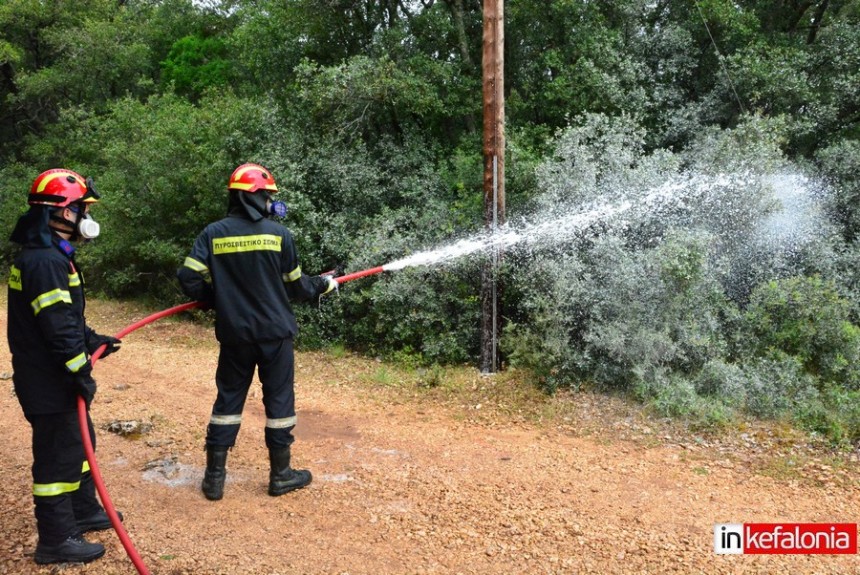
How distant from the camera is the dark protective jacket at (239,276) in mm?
4535

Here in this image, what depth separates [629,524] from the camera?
4492 mm

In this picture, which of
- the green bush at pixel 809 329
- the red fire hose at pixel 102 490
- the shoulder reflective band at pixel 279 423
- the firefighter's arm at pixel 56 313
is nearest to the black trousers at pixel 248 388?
the shoulder reflective band at pixel 279 423

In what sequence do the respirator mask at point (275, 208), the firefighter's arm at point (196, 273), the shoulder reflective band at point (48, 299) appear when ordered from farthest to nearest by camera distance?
the respirator mask at point (275, 208) → the firefighter's arm at point (196, 273) → the shoulder reflective band at point (48, 299)

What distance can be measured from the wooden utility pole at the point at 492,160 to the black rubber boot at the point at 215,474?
429 centimetres

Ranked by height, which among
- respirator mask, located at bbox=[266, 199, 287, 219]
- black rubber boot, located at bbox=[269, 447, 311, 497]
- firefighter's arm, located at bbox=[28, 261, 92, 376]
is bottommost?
black rubber boot, located at bbox=[269, 447, 311, 497]

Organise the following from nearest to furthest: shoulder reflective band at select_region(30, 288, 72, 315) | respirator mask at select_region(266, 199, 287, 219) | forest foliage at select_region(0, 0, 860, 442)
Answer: shoulder reflective band at select_region(30, 288, 72, 315) < respirator mask at select_region(266, 199, 287, 219) < forest foliage at select_region(0, 0, 860, 442)

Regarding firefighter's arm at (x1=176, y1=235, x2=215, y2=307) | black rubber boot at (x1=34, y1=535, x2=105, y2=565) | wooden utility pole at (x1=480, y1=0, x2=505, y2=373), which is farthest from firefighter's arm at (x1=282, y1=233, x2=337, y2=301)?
wooden utility pole at (x1=480, y1=0, x2=505, y2=373)

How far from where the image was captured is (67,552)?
3.86 metres

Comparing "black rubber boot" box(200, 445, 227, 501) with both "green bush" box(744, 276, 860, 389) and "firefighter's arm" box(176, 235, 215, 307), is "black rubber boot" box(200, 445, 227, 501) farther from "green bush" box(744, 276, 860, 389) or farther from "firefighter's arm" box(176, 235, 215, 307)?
"green bush" box(744, 276, 860, 389)

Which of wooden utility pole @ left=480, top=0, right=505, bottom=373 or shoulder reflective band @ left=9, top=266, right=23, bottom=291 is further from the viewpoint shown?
wooden utility pole @ left=480, top=0, right=505, bottom=373

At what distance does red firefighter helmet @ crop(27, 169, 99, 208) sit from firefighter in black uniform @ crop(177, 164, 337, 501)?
A: 83 centimetres

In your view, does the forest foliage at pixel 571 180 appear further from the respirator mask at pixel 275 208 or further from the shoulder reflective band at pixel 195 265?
the shoulder reflective band at pixel 195 265

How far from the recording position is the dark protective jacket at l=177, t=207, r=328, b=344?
4535 mm

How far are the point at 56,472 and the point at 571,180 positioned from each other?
22.5 ft
